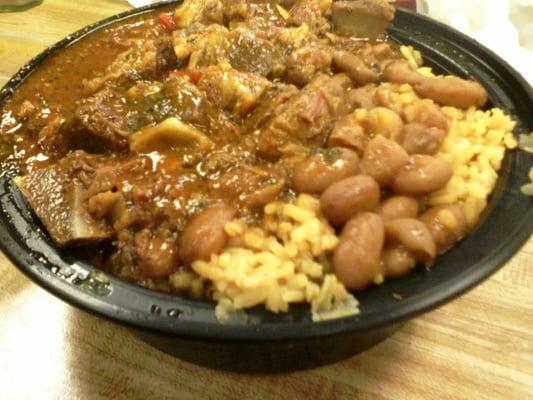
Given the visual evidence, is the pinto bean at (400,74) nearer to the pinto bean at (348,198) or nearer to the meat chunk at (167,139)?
the pinto bean at (348,198)

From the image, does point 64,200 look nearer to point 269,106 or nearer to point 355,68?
point 269,106

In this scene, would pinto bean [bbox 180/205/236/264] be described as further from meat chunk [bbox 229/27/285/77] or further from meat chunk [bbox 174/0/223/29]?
meat chunk [bbox 174/0/223/29]

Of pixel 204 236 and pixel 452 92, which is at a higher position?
pixel 452 92

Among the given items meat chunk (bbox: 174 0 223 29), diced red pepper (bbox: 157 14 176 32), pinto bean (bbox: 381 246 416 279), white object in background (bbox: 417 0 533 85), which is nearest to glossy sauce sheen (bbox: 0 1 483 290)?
pinto bean (bbox: 381 246 416 279)

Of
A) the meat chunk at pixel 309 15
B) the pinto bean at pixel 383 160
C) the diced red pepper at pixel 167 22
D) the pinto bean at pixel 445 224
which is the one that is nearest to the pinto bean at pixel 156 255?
the pinto bean at pixel 383 160

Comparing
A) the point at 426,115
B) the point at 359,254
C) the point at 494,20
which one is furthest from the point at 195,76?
the point at 494,20
